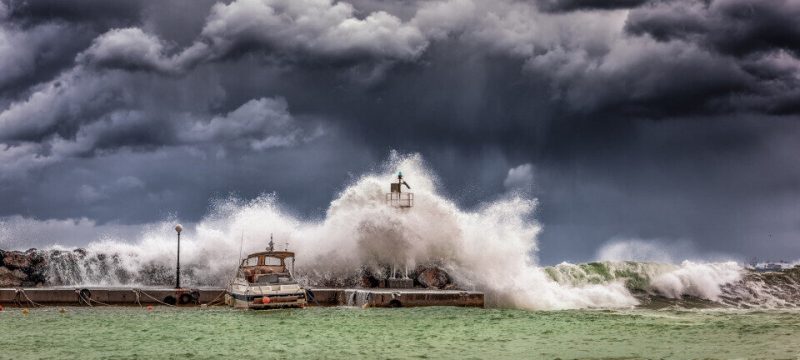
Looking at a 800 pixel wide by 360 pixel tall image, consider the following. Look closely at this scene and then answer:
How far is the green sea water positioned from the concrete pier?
115cm

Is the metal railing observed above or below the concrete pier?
above

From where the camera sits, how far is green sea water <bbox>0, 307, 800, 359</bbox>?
21969 millimetres

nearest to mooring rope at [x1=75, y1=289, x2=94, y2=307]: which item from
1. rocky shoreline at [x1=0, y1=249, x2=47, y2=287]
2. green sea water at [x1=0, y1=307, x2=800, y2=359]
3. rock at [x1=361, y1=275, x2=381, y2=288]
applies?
green sea water at [x1=0, y1=307, x2=800, y2=359]

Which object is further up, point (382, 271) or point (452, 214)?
point (452, 214)

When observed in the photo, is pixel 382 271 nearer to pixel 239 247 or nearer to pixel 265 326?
pixel 239 247

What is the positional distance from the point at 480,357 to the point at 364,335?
5934 millimetres

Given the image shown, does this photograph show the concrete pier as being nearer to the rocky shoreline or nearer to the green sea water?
the green sea water

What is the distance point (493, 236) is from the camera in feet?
163

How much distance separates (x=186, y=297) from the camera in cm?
3803

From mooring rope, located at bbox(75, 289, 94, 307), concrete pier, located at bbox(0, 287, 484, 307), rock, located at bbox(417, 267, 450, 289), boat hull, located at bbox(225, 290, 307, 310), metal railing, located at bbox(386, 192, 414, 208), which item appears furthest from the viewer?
metal railing, located at bbox(386, 192, 414, 208)

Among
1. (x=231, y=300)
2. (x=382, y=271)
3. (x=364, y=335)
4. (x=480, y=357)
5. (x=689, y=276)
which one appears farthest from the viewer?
(x=689, y=276)

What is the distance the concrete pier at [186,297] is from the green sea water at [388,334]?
3.79 ft

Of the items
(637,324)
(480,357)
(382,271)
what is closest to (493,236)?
(382,271)

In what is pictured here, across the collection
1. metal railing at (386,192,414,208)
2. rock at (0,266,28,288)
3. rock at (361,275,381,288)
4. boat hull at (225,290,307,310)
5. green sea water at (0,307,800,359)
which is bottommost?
green sea water at (0,307,800,359)
